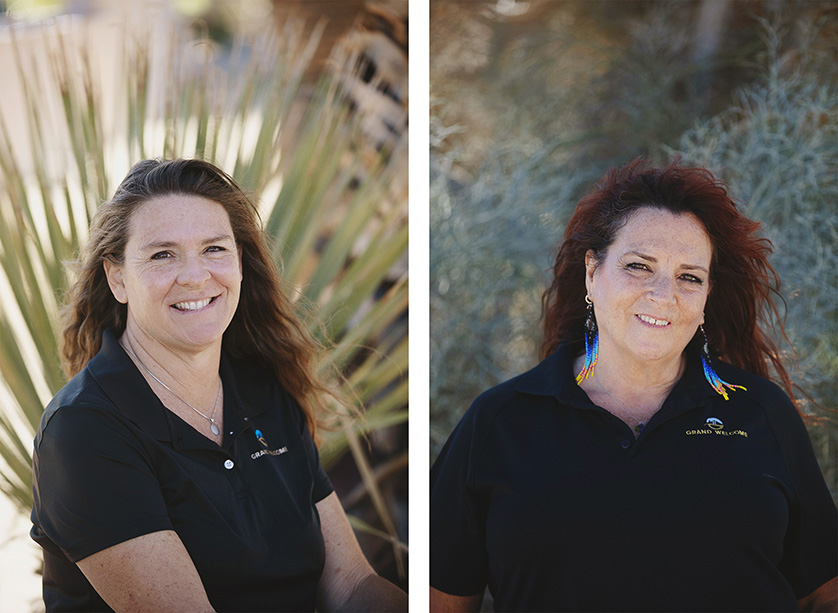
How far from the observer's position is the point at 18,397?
2480 millimetres

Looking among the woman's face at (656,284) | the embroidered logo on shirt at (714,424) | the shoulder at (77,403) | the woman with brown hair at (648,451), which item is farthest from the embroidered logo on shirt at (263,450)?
the embroidered logo on shirt at (714,424)

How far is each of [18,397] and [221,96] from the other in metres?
1.14

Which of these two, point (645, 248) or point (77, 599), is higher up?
point (645, 248)

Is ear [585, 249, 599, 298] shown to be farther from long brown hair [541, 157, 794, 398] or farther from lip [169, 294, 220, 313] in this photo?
lip [169, 294, 220, 313]

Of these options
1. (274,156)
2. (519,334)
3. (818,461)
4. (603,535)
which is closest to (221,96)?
(274,156)

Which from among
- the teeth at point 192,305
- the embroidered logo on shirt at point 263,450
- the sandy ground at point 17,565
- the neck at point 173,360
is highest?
the teeth at point 192,305

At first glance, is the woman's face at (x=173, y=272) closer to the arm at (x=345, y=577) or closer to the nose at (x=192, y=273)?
the nose at (x=192, y=273)

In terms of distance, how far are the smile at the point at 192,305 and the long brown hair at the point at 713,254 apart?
1152mm

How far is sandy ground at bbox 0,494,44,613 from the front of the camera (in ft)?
8.11

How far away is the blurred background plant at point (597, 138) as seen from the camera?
113 inches

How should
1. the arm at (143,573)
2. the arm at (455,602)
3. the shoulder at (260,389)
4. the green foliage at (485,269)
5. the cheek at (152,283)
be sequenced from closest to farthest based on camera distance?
the arm at (143,573)
the cheek at (152,283)
the shoulder at (260,389)
the arm at (455,602)
the green foliage at (485,269)

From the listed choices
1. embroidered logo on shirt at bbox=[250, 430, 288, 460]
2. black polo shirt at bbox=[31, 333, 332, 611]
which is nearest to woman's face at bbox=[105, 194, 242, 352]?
black polo shirt at bbox=[31, 333, 332, 611]

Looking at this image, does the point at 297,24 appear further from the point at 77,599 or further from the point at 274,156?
the point at 77,599

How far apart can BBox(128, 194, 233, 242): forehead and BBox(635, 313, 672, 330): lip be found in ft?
4.34
